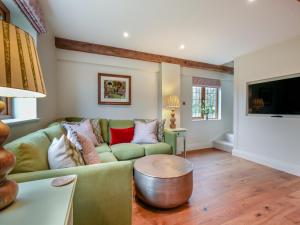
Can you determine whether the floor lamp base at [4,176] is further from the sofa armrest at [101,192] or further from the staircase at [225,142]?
the staircase at [225,142]

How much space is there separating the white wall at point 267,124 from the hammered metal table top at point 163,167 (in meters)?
2.11

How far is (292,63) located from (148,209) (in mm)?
3270

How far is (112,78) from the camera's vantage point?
3.45m

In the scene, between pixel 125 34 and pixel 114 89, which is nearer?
pixel 125 34

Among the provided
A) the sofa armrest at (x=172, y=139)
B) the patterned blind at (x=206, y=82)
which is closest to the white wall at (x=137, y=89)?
the patterned blind at (x=206, y=82)

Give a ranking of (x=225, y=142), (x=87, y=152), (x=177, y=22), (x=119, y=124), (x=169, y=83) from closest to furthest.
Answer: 1. (x=87, y=152)
2. (x=177, y=22)
3. (x=119, y=124)
4. (x=169, y=83)
5. (x=225, y=142)

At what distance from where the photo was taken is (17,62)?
587 mm

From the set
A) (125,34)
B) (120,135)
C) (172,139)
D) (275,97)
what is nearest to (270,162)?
(275,97)

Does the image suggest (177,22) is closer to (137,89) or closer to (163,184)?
(137,89)

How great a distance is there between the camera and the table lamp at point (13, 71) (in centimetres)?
55

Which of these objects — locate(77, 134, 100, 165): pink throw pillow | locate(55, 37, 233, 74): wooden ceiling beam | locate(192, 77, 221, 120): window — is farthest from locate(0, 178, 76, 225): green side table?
locate(192, 77, 221, 120): window

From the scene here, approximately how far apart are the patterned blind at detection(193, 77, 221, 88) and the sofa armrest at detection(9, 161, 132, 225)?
143 inches

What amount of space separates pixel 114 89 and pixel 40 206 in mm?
2939

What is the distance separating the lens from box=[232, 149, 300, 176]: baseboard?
2816mm
